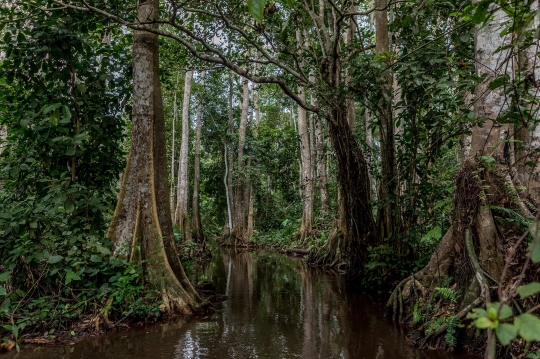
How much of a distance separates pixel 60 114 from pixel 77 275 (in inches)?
96.1

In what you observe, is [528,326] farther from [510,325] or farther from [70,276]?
[70,276]

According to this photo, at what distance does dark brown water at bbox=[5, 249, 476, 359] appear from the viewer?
3941 mm

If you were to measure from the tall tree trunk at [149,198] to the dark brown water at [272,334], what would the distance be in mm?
668

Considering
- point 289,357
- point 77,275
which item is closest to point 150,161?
point 77,275

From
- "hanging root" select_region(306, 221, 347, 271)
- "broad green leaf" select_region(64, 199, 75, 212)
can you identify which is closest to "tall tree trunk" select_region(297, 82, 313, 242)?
"hanging root" select_region(306, 221, 347, 271)

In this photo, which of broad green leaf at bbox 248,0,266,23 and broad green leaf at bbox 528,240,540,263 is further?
broad green leaf at bbox 248,0,266,23

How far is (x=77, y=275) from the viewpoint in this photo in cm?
459

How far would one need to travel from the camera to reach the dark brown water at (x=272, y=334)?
3.94 meters

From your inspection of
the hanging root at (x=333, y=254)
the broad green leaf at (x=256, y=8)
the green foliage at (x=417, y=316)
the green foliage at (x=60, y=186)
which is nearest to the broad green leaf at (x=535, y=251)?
the broad green leaf at (x=256, y=8)

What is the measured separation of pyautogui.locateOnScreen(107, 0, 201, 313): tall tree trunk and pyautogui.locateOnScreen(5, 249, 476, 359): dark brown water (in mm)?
668

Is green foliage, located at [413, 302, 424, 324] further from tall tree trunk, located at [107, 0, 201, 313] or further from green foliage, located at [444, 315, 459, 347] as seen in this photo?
tall tree trunk, located at [107, 0, 201, 313]

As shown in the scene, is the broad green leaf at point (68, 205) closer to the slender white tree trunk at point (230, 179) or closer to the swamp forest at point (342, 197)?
the swamp forest at point (342, 197)

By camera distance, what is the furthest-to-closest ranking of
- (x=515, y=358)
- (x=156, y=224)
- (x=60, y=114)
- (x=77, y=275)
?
(x=156, y=224) < (x=60, y=114) < (x=77, y=275) < (x=515, y=358)

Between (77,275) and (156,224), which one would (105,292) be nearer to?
(77,275)
